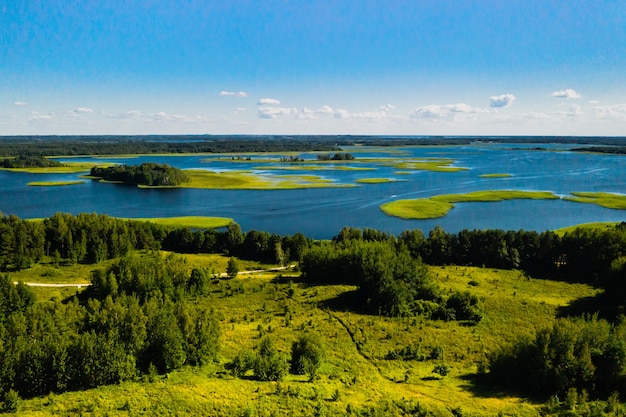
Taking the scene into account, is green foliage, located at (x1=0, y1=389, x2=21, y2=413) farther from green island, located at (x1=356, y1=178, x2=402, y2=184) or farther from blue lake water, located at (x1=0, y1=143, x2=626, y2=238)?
green island, located at (x1=356, y1=178, x2=402, y2=184)

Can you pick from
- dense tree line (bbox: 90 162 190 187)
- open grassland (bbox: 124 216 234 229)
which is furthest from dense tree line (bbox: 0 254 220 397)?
dense tree line (bbox: 90 162 190 187)

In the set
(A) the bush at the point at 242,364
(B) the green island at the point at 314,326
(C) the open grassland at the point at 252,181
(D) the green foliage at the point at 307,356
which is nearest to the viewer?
(B) the green island at the point at 314,326

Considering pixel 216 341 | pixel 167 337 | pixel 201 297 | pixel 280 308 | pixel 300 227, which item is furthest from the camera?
pixel 300 227

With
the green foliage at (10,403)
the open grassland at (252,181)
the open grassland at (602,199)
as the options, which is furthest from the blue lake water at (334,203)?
the green foliage at (10,403)

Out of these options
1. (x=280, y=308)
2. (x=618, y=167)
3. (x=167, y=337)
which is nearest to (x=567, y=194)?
(x=618, y=167)

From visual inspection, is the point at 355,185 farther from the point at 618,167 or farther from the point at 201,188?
the point at 618,167

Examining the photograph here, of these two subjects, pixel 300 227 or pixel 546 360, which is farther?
pixel 300 227

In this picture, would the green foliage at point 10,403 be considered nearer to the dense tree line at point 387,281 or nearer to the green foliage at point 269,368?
the green foliage at point 269,368
